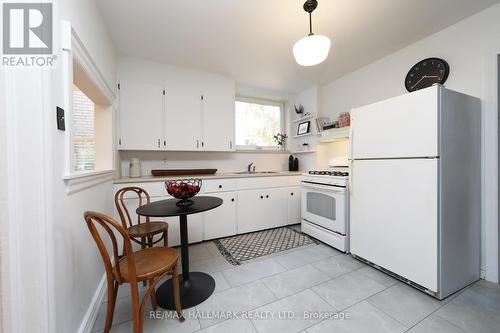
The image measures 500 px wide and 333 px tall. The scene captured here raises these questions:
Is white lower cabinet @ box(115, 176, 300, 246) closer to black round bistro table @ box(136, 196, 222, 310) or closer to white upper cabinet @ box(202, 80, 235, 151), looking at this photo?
white upper cabinet @ box(202, 80, 235, 151)

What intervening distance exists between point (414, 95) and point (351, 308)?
176 centimetres

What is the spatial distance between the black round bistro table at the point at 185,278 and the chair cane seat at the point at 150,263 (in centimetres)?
27

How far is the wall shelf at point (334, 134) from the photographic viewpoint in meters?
2.76

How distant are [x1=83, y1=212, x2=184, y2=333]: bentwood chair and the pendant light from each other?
1.70 m

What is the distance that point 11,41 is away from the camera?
84 centimetres

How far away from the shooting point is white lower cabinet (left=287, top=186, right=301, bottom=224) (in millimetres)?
3180

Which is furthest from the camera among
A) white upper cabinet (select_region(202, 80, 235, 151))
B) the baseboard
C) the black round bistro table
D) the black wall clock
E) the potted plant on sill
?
the potted plant on sill

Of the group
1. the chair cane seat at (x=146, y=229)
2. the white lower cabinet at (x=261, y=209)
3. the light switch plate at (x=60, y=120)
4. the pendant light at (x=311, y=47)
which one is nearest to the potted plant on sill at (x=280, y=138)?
the white lower cabinet at (x=261, y=209)

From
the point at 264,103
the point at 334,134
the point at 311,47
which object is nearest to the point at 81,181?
the point at 311,47

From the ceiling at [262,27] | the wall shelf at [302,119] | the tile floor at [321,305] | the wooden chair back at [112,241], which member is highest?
the ceiling at [262,27]

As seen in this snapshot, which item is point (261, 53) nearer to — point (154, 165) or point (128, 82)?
point (128, 82)

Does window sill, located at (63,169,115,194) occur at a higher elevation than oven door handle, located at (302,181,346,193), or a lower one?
higher

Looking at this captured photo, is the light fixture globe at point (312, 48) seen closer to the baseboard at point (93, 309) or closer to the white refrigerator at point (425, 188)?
the white refrigerator at point (425, 188)

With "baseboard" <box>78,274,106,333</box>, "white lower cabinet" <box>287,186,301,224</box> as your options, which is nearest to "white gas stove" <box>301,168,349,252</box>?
"white lower cabinet" <box>287,186,301,224</box>
